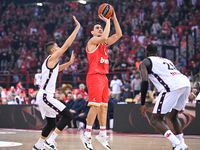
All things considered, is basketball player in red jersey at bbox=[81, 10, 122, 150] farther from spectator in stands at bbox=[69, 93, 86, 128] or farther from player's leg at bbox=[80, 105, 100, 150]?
spectator in stands at bbox=[69, 93, 86, 128]

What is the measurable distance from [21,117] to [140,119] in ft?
17.9

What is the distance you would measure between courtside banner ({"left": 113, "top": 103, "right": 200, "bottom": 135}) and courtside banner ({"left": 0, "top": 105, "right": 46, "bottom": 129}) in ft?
10.9

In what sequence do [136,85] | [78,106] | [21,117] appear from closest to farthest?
[78,106]
[21,117]
[136,85]

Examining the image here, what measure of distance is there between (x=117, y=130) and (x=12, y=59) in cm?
1395

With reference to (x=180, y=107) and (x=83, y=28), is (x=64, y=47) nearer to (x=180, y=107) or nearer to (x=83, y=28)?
(x=180, y=107)

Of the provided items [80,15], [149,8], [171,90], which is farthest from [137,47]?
[171,90]

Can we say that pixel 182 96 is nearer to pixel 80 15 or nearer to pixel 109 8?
pixel 109 8

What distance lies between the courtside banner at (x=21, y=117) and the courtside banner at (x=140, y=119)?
3331 mm

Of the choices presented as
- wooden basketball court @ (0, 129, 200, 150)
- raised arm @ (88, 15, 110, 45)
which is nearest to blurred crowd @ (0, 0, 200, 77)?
wooden basketball court @ (0, 129, 200, 150)

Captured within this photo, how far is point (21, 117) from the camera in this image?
51.2 ft

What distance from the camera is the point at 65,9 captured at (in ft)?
92.1

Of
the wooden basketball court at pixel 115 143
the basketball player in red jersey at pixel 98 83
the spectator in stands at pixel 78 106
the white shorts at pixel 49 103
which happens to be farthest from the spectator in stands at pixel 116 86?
the white shorts at pixel 49 103

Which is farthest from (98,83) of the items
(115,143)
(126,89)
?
(126,89)

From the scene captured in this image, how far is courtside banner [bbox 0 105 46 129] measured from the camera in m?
15.1
